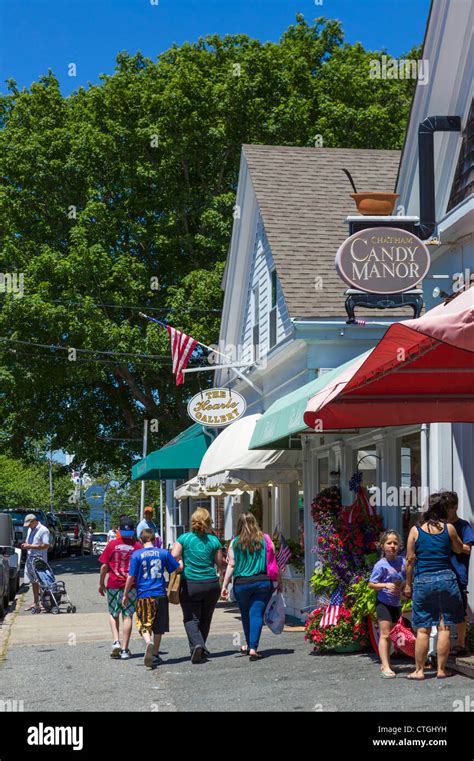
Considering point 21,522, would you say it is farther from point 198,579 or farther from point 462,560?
point 462,560

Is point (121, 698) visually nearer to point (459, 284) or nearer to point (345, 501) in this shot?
point (459, 284)

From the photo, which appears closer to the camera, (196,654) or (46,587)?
(196,654)

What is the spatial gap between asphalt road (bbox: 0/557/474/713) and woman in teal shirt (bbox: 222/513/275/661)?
40 centimetres

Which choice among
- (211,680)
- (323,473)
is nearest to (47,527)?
(323,473)

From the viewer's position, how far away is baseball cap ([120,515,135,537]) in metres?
13.8

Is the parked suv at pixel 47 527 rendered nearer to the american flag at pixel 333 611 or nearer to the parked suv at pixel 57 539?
the parked suv at pixel 57 539

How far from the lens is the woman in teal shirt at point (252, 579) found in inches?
513

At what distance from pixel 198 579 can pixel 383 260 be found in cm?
429

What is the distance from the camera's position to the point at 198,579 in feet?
42.7

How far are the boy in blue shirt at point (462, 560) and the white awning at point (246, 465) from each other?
7080mm

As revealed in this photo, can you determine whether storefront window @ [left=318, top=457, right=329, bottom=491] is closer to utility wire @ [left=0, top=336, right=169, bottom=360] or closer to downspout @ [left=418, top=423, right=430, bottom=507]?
downspout @ [left=418, top=423, right=430, bottom=507]

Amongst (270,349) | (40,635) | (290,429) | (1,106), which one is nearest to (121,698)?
(290,429)

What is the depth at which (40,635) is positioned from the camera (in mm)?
16891

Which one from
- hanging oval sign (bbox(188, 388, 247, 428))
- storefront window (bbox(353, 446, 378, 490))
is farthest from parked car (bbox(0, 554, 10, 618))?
storefront window (bbox(353, 446, 378, 490))
